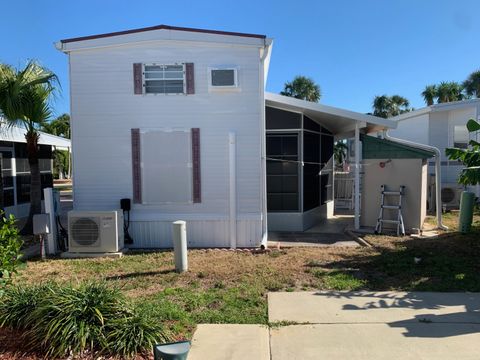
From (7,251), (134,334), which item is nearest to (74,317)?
(134,334)

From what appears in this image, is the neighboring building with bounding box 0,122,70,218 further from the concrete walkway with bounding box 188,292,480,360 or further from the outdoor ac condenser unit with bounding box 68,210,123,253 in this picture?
the concrete walkway with bounding box 188,292,480,360

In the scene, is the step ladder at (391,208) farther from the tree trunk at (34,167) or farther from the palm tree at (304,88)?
the palm tree at (304,88)

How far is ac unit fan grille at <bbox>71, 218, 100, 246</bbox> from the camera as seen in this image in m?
7.76

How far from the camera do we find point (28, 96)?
349 inches

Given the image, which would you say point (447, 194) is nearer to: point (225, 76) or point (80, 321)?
point (225, 76)

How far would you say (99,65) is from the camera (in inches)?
331

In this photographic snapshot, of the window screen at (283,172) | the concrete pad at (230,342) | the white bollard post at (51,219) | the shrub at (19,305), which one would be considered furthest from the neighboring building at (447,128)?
the shrub at (19,305)

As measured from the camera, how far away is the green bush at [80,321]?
3.68 meters

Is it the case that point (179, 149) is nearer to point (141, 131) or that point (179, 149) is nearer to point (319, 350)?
point (141, 131)

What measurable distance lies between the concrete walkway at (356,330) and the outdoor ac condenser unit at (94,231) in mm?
3651

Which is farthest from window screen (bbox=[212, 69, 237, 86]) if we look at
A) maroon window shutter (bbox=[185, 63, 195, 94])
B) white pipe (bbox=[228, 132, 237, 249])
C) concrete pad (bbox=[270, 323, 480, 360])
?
concrete pad (bbox=[270, 323, 480, 360])

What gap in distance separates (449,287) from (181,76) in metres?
6.04

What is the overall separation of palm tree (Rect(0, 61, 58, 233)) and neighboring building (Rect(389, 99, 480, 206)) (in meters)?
12.7

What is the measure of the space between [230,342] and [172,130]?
5.21 m
